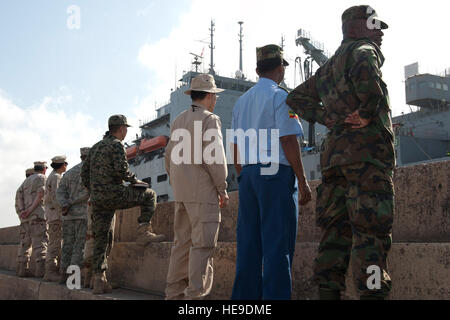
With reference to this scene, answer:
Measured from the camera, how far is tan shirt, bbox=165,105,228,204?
2.91m

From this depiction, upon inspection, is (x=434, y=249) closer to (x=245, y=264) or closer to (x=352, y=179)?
(x=352, y=179)

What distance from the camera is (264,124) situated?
101 inches

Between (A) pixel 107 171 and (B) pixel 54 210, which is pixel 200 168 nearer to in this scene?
(A) pixel 107 171

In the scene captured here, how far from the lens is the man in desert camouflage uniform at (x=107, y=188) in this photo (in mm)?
4145

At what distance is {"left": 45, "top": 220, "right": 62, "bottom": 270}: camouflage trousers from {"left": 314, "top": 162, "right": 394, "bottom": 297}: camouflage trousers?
452 cm

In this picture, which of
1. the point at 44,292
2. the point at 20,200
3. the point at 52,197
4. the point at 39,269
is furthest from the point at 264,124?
the point at 20,200

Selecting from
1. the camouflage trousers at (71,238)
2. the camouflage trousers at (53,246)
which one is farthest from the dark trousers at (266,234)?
the camouflage trousers at (53,246)

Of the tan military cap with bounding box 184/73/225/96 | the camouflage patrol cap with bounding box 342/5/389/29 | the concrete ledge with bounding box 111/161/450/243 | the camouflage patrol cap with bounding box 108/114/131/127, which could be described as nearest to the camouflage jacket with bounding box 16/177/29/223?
the camouflage patrol cap with bounding box 108/114/131/127

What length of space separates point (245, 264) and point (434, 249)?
103 cm

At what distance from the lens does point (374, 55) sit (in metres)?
2.16

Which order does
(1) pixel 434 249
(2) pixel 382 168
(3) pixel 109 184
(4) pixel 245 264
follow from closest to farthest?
1. (2) pixel 382 168
2. (1) pixel 434 249
3. (4) pixel 245 264
4. (3) pixel 109 184

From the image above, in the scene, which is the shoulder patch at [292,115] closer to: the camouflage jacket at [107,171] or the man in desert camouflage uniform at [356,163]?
the man in desert camouflage uniform at [356,163]

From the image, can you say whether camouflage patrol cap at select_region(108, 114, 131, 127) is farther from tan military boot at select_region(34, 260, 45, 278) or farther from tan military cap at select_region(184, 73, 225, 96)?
tan military boot at select_region(34, 260, 45, 278)
